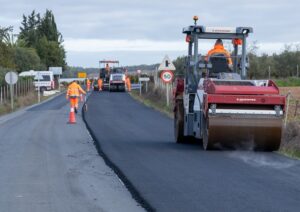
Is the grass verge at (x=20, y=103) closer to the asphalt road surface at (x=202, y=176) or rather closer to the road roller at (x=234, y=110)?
the asphalt road surface at (x=202, y=176)

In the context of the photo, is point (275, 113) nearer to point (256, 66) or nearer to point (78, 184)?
point (78, 184)

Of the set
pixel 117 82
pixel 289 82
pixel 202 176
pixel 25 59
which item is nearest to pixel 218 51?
pixel 202 176

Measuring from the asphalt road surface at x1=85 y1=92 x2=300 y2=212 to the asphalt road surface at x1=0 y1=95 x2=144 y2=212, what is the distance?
388 millimetres

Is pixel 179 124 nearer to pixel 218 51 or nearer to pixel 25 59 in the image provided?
pixel 218 51

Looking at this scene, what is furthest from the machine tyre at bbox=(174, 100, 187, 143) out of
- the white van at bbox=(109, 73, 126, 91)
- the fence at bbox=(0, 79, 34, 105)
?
the white van at bbox=(109, 73, 126, 91)

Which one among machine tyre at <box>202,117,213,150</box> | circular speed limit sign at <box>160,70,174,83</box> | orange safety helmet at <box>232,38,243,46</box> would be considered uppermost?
orange safety helmet at <box>232,38,243,46</box>

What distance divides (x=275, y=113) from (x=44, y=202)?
7333 millimetres

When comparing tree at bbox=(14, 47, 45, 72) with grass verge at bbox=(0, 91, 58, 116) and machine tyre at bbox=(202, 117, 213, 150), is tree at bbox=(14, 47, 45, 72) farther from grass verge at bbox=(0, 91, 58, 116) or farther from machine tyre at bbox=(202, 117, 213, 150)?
machine tyre at bbox=(202, 117, 213, 150)

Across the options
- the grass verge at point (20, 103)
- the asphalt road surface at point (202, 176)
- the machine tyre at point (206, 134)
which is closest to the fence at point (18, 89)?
the grass verge at point (20, 103)

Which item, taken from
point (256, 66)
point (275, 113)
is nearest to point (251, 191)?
point (275, 113)

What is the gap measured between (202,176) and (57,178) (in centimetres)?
249

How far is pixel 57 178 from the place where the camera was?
41.3ft

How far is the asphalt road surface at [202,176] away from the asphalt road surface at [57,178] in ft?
1.27

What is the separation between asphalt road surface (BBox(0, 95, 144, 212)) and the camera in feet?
32.6
